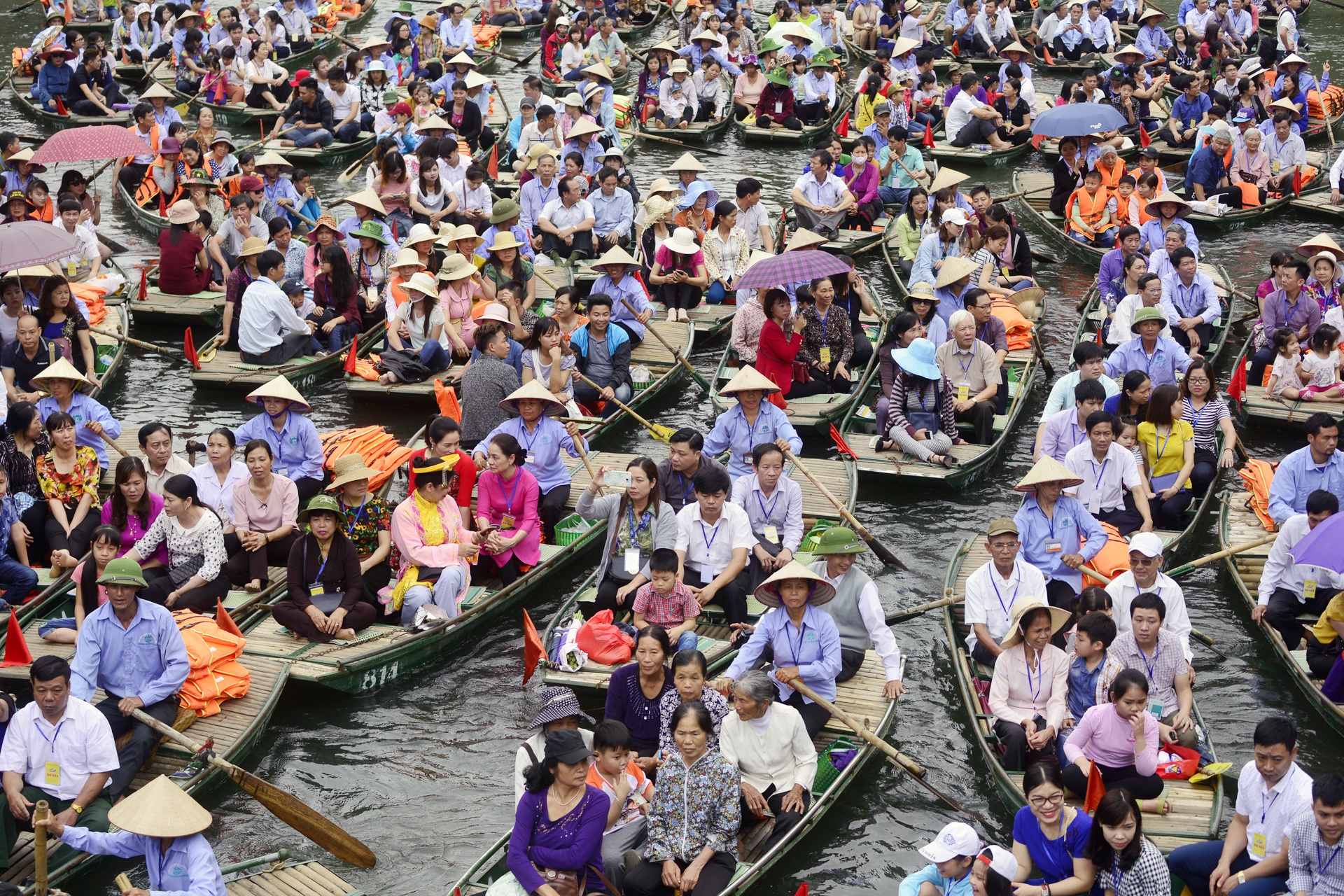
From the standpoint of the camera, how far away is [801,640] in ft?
33.1

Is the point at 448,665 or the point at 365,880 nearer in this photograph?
the point at 365,880

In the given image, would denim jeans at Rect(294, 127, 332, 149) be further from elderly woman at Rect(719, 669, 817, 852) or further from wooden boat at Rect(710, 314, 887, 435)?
elderly woman at Rect(719, 669, 817, 852)

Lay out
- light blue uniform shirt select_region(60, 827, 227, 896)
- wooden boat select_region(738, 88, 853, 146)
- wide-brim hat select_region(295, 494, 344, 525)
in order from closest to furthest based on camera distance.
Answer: light blue uniform shirt select_region(60, 827, 227, 896), wide-brim hat select_region(295, 494, 344, 525), wooden boat select_region(738, 88, 853, 146)

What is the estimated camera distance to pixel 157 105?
2198cm

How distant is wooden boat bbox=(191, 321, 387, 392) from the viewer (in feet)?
52.9

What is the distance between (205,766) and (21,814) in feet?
4.16

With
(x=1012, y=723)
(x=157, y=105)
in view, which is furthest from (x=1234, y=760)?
(x=157, y=105)

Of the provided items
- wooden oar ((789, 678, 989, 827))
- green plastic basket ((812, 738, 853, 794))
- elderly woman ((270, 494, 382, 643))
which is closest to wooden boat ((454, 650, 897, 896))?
green plastic basket ((812, 738, 853, 794))

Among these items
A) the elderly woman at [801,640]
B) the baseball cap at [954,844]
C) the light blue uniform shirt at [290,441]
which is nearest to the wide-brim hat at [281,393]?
the light blue uniform shirt at [290,441]

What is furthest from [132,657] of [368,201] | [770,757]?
[368,201]

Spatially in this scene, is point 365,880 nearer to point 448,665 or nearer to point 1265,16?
point 448,665

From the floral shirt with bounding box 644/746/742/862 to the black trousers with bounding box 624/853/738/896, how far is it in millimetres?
48

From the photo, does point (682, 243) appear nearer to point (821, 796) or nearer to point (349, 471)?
point (349, 471)

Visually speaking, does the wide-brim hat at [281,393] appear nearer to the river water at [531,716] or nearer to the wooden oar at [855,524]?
the river water at [531,716]
